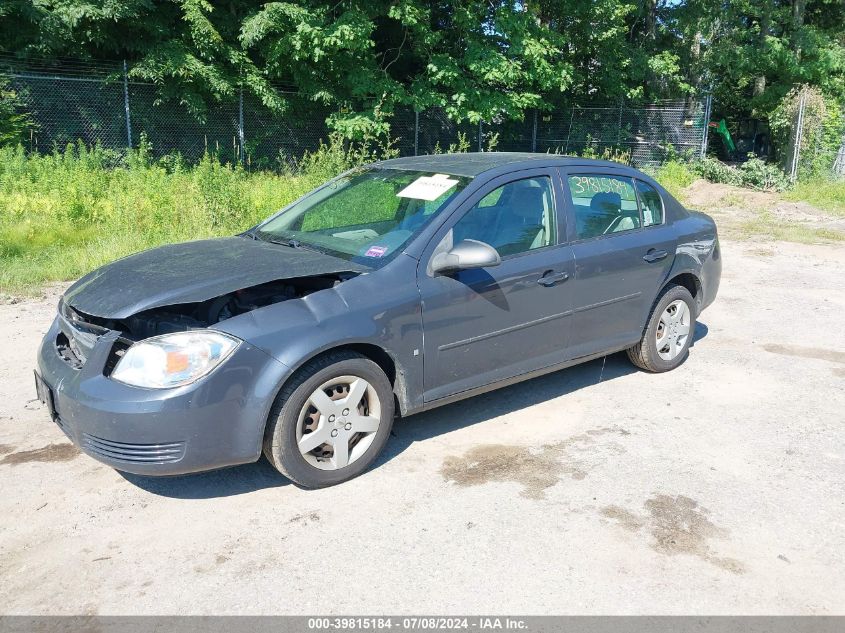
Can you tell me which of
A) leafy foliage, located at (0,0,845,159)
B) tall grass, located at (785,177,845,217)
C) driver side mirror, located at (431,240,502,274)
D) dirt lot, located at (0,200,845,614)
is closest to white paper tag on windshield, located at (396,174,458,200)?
driver side mirror, located at (431,240,502,274)

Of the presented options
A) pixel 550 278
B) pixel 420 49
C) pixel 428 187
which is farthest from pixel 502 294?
pixel 420 49

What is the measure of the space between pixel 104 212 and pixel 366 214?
685 centimetres

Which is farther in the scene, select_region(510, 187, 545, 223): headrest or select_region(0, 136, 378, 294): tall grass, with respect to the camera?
select_region(0, 136, 378, 294): tall grass

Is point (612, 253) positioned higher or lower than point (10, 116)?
lower

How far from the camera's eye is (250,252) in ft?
14.8

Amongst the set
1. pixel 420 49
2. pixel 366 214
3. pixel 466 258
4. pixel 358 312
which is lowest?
pixel 358 312

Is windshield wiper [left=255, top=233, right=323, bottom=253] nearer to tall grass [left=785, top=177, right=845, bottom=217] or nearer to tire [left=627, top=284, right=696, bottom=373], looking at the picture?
tire [left=627, top=284, right=696, bottom=373]

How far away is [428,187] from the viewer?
470 cm

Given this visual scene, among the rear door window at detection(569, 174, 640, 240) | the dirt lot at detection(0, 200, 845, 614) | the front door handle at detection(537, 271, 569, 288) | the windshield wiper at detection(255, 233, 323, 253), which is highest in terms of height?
the rear door window at detection(569, 174, 640, 240)

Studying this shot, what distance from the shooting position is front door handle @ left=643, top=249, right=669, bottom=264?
17.5ft

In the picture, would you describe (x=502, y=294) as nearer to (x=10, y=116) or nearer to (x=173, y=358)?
(x=173, y=358)

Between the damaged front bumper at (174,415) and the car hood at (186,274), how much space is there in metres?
0.31

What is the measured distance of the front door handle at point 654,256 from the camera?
17.5ft

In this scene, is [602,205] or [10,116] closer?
[602,205]
